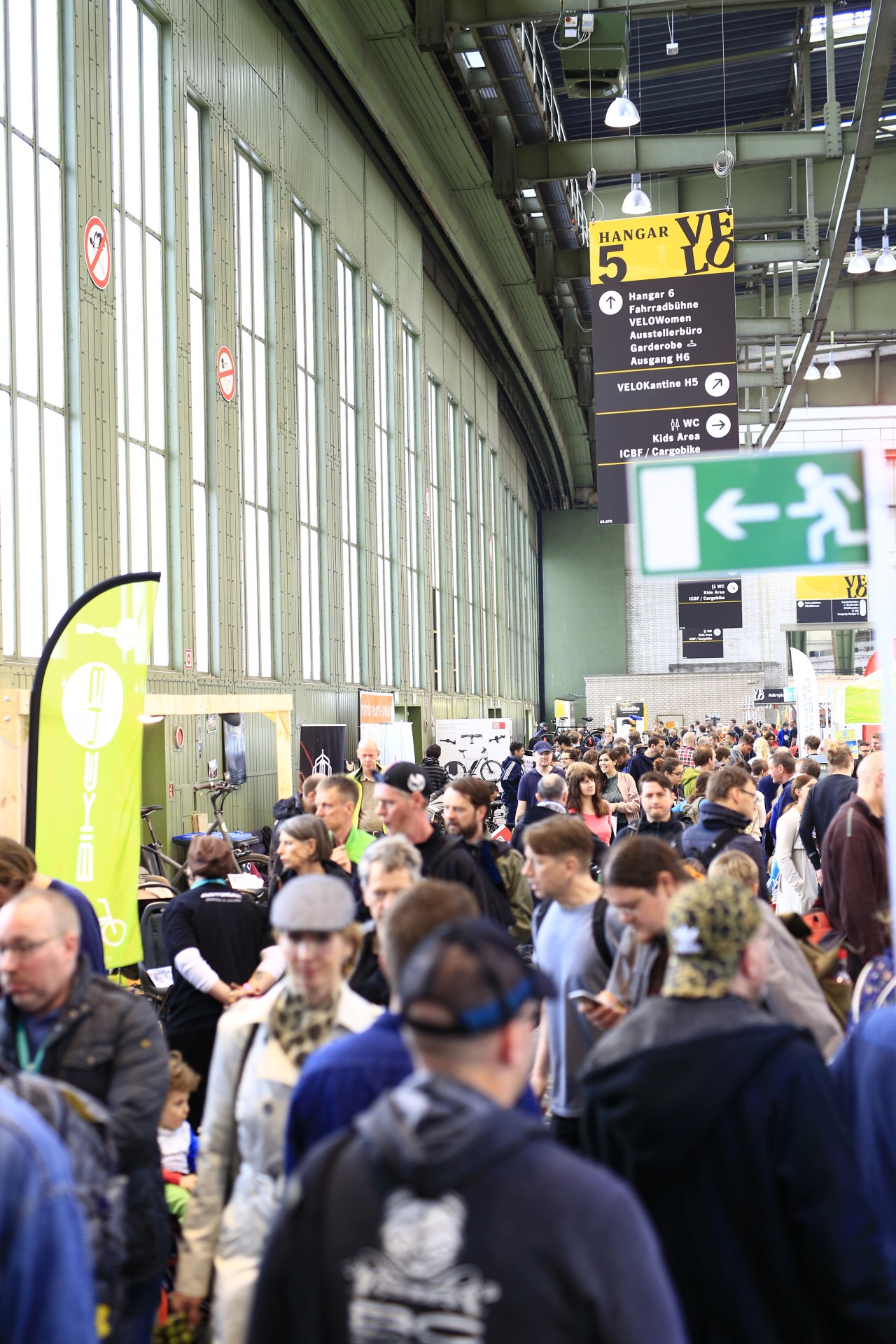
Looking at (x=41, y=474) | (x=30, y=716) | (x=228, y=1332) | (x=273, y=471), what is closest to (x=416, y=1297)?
(x=228, y=1332)

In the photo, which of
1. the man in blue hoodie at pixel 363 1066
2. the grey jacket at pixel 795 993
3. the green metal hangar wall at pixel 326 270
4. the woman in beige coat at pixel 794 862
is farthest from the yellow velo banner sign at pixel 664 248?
the man in blue hoodie at pixel 363 1066

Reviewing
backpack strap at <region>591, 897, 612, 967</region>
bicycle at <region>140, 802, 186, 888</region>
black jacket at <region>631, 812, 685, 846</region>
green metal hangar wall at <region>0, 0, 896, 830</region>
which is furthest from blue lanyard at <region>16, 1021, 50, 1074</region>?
green metal hangar wall at <region>0, 0, 896, 830</region>

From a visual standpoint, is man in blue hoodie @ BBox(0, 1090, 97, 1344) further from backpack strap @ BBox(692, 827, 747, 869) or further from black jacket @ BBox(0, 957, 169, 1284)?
backpack strap @ BBox(692, 827, 747, 869)

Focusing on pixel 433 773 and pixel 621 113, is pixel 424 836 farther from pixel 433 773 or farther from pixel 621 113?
pixel 621 113

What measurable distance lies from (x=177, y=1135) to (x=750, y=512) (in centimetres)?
323

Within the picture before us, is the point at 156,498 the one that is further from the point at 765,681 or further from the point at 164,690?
the point at 765,681

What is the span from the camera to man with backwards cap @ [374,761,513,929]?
562cm

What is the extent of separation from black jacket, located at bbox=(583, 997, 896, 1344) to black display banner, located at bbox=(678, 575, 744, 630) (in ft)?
88.6

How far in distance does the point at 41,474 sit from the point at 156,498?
2641 mm

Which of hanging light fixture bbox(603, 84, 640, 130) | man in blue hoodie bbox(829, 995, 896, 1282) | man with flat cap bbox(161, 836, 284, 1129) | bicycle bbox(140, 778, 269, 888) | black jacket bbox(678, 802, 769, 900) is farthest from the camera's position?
hanging light fixture bbox(603, 84, 640, 130)

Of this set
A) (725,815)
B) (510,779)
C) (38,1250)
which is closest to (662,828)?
(725,815)

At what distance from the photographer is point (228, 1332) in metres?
2.95

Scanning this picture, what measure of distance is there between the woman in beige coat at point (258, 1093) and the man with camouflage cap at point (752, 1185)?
0.89 m

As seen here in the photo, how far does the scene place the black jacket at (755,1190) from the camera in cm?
219
